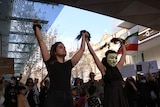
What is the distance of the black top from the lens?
3072 millimetres

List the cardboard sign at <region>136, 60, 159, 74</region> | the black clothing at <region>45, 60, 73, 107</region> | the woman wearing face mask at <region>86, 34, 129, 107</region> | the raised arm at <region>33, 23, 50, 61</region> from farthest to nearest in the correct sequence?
the cardboard sign at <region>136, 60, 159, 74</region>
the woman wearing face mask at <region>86, 34, 129, 107</region>
the raised arm at <region>33, 23, 50, 61</region>
the black clothing at <region>45, 60, 73, 107</region>

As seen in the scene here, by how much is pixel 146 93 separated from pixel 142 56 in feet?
49.6

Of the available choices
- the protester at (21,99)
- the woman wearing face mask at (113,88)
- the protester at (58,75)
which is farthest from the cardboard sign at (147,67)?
the protester at (58,75)

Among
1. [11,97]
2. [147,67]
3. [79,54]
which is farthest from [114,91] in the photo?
[147,67]

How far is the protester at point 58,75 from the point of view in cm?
300

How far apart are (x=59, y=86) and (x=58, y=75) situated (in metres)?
0.13

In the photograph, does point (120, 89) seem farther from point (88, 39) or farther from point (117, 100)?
point (88, 39)

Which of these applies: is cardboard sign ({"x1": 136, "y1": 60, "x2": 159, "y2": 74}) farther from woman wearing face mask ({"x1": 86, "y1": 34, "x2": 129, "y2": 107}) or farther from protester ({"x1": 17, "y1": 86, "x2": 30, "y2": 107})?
woman wearing face mask ({"x1": 86, "y1": 34, "x2": 129, "y2": 107})

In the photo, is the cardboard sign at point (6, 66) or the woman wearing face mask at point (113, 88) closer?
the woman wearing face mask at point (113, 88)

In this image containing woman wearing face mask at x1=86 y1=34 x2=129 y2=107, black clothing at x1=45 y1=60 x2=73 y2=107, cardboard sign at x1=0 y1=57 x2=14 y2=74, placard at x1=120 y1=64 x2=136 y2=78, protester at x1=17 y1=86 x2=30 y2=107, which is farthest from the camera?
placard at x1=120 y1=64 x2=136 y2=78

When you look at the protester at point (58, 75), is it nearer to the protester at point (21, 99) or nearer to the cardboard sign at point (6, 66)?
the protester at point (21, 99)

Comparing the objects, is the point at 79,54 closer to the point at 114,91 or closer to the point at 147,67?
the point at 114,91

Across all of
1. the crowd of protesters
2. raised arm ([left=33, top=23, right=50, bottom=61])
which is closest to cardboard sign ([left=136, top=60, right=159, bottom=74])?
the crowd of protesters

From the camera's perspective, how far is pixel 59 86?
3.06 m
